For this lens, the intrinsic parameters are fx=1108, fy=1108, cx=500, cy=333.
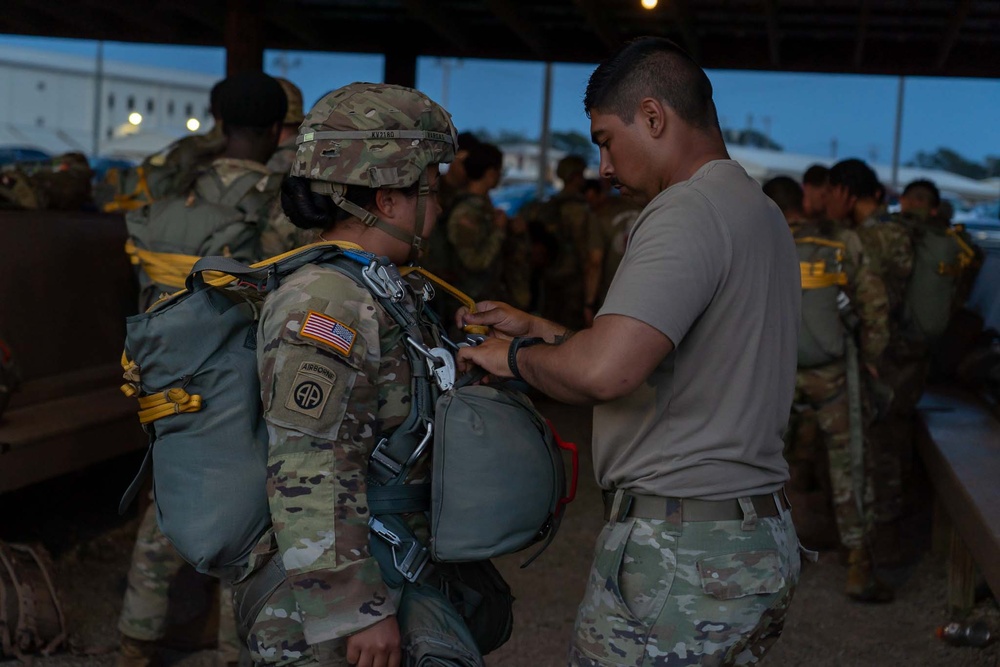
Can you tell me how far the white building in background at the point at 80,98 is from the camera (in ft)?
185

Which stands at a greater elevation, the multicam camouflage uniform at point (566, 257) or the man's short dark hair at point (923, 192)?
the man's short dark hair at point (923, 192)

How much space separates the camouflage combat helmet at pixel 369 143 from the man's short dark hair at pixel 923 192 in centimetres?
615

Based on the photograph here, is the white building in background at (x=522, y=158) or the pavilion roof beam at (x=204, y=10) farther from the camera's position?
the white building in background at (x=522, y=158)

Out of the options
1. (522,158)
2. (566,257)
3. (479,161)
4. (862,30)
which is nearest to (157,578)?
(479,161)

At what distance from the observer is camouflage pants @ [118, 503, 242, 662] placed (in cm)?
366

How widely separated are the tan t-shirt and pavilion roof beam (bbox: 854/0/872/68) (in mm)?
5721

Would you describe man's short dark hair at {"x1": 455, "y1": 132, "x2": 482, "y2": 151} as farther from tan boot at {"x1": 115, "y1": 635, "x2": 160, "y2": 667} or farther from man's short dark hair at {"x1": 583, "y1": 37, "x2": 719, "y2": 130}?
man's short dark hair at {"x1": 583, "y1": 37, "x2": 719, "y2": 130}

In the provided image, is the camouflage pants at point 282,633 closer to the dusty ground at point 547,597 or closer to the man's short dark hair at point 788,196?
the dusty ground at point 547,597

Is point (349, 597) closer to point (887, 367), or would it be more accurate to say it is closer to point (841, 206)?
point (841, 206)

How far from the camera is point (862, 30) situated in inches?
306

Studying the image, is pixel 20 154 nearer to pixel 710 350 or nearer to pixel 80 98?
pixel 710 350

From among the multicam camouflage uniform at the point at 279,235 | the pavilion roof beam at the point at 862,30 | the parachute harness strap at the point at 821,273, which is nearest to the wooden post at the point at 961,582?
the parachute harness strap at the point at 821,273

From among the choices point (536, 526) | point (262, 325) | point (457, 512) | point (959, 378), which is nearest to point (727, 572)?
point (536, 526)

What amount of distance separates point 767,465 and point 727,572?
0.22m
